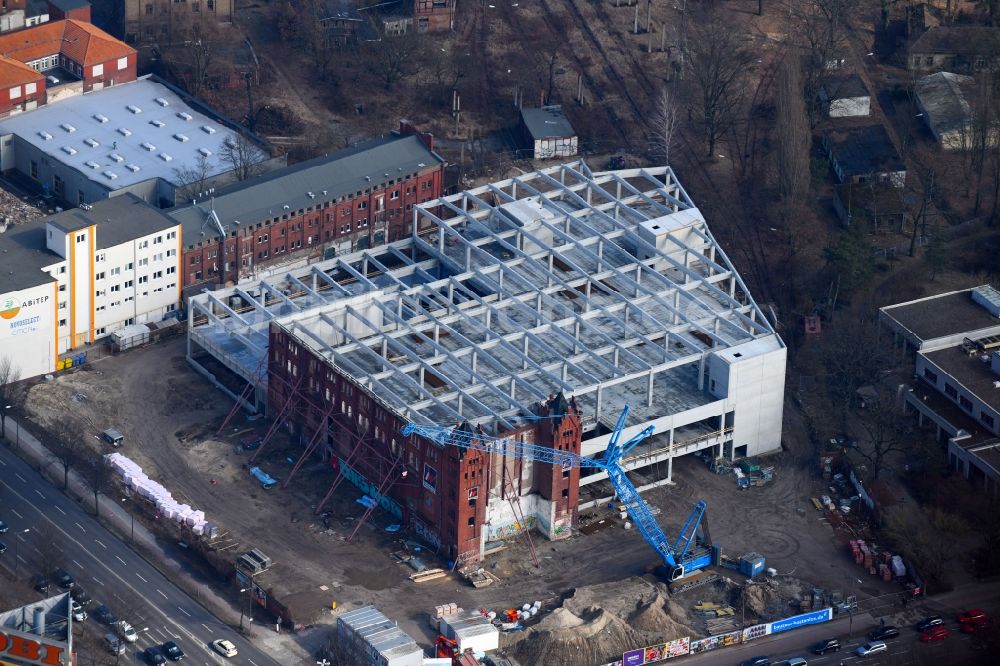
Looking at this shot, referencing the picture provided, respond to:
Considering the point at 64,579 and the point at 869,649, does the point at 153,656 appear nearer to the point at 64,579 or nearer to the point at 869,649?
the point at 64,579

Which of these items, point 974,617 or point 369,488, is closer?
point 974,617

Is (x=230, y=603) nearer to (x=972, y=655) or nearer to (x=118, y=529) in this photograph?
(x=118, y=529)

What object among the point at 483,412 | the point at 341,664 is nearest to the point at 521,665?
the point at 341,664

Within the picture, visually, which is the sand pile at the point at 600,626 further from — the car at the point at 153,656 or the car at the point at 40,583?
the car at the point at 40,583

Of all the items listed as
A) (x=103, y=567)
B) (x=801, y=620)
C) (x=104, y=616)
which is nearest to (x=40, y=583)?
(x=103, y=567)

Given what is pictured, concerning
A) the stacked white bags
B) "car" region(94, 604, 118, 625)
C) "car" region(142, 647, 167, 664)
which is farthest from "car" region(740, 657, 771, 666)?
"car" region(94, 604, 118, 625)

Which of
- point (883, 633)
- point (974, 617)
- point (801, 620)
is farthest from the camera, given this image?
point (974, 617)
